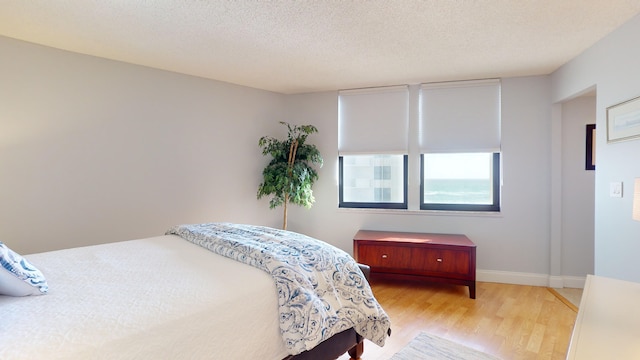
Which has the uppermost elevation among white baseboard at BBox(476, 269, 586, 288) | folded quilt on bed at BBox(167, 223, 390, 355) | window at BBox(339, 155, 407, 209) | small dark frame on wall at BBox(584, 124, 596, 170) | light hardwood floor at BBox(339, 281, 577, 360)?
small dark frame on wall at BBox(584, 124, 596, 170)

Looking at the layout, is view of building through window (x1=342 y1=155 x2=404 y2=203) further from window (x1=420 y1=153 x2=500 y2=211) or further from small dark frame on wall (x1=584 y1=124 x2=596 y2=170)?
small dark frame on wall (x1=584 y1=124 x2=596 y2=170)

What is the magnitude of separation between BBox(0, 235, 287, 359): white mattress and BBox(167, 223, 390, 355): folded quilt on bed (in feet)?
0.23

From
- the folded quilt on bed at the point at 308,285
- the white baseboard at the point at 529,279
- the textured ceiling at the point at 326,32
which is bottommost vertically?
the white baseboard at the point at 529,279

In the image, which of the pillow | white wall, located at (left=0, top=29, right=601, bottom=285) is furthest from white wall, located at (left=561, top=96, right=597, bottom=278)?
the pillow

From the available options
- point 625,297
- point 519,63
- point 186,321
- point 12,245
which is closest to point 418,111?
point 519,63

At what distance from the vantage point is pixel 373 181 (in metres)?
4.10

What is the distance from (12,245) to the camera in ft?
8.48

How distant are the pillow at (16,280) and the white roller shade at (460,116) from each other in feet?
11.7

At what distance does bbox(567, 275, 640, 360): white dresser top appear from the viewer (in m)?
0.91

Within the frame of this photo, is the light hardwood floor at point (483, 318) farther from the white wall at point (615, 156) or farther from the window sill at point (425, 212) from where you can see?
the window sill at point (425, 212)

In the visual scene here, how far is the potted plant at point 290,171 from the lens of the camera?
12.4 ft

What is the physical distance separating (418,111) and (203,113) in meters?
2.53

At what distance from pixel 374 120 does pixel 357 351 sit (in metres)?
2.73

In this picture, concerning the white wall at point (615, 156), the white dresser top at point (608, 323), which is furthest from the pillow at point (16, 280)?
the white wall at point (615, 156)
